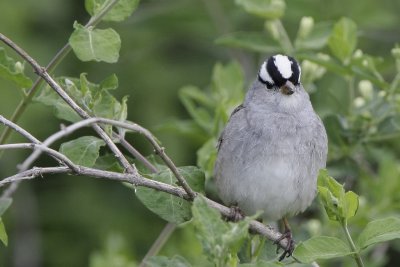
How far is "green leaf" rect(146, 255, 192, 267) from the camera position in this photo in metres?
2.89

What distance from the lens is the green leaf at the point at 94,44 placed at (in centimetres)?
289

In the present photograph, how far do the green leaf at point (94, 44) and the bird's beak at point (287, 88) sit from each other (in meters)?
0.92

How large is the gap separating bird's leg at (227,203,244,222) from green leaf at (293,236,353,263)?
45 centimetres

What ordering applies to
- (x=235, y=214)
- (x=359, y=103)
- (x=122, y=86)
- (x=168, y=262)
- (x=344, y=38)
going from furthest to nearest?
(x=122, y=86), (x=359, y=103), (x=344, y=38), (x=235, y=214), (x=168, y=262)

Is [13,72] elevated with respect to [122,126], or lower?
→ elevated

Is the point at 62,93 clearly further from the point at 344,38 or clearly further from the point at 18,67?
the point at 344,38

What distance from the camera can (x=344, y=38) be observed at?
153 inches

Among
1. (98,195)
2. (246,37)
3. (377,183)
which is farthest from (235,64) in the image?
(98,195)

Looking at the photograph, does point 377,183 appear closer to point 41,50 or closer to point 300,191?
point 300,191

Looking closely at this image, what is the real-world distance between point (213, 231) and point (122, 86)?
123 inches

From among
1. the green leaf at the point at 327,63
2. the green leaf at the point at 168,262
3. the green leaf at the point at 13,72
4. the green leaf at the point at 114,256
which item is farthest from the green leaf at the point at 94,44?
the green leaf at the point at 114,256

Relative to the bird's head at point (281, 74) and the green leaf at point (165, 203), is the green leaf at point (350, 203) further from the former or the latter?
the bird's head at point (281, 74)

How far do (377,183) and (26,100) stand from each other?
1897mm

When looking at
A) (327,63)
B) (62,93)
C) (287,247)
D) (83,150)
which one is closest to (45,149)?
(62,93)
